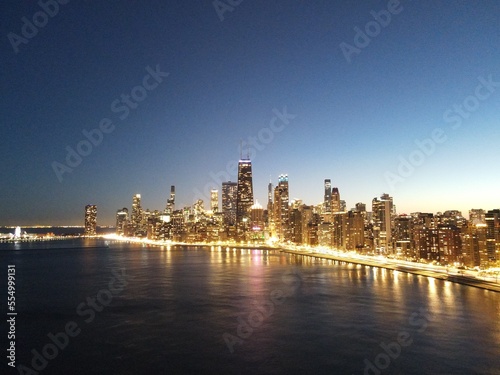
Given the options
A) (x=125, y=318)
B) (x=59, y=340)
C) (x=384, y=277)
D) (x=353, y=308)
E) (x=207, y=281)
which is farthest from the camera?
(x=384, y=277)

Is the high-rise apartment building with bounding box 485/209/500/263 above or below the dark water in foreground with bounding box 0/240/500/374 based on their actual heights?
above

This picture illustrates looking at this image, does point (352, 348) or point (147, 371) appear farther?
point (352, 348)

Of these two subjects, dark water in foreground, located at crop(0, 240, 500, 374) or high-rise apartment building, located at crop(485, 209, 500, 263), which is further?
high-rise apartment building, located at crop(485, 209, 500, 263)

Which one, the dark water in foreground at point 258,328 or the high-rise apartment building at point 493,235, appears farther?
the high-rise apartment building at point 493,235

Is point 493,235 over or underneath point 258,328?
over

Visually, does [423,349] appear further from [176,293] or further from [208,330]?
[176,293]

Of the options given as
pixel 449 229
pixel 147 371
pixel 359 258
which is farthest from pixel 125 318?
pixel 449 229

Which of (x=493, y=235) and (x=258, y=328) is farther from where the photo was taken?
(x=493, y=235)

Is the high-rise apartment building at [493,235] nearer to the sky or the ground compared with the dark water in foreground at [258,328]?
nearer to the sky
